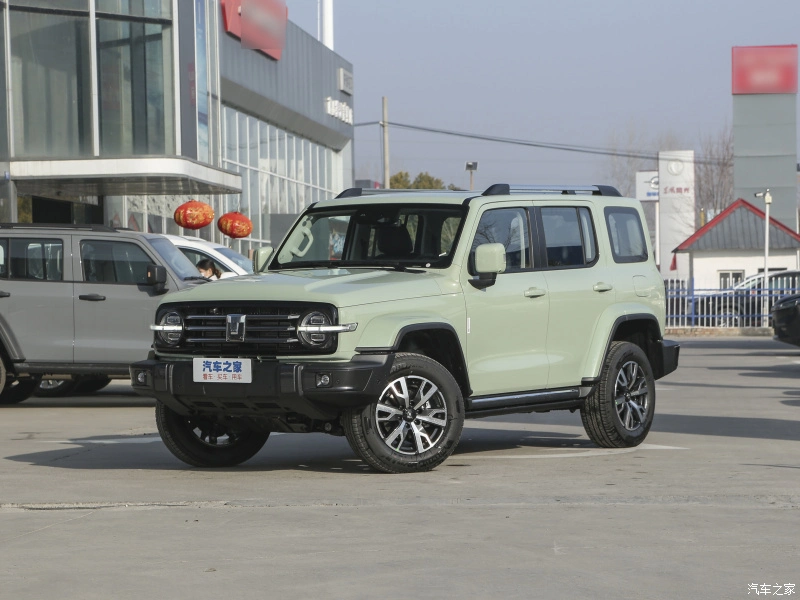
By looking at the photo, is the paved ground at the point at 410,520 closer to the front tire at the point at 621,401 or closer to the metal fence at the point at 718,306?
the front tire at the point at 621,401

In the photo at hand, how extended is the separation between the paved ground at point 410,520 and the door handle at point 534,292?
119 centimetres

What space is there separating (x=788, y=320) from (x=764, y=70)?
58.9 metres

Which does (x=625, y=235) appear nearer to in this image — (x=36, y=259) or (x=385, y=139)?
(x=36, y=259)

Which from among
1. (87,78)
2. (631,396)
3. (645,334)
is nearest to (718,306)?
(87,78)

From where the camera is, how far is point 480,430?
41.8 feet

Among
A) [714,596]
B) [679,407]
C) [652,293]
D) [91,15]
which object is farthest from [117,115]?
[714,596]

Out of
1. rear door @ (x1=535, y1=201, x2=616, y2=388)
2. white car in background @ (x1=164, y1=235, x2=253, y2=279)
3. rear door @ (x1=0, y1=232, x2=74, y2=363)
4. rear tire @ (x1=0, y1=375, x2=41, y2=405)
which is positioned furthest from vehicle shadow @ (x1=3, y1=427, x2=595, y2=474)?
white car in background @ (x1=164, y1=235, x2=253, y2=279)

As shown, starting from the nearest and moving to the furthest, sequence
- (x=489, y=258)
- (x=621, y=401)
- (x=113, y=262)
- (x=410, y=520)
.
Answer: (x=410, y=520), (x=489, y=258), (x=621, y=401), (x=113, y=262)

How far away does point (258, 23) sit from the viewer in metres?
42.6

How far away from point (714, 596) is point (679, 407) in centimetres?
999

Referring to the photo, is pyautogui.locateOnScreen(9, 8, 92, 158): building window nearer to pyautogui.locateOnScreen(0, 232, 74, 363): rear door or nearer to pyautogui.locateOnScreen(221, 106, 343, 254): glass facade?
pyautogui.locateOnScreen(221, 106, 343, 254): glass facade

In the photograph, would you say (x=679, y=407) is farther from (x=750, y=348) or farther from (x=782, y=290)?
(x=782, y=290)

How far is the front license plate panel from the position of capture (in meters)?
8.77

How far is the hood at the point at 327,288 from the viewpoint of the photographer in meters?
8.84
